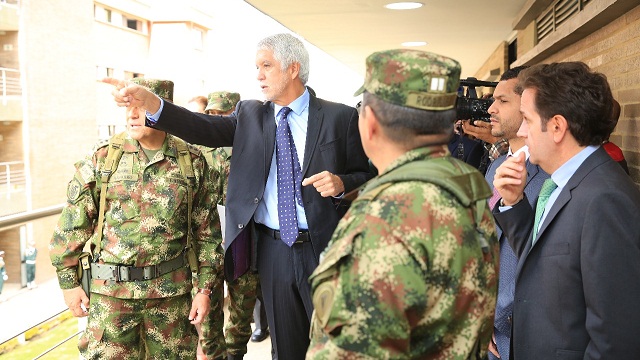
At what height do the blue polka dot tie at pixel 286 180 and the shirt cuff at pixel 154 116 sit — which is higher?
the shirt cuff at pixel 154 116

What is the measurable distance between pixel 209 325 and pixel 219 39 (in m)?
16.8

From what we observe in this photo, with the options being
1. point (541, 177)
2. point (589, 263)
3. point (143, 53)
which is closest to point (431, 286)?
point (589, 263)

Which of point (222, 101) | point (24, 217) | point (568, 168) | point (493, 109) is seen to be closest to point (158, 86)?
point (24, 217)

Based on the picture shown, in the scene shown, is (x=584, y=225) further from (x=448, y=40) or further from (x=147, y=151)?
(x=448, y=40)

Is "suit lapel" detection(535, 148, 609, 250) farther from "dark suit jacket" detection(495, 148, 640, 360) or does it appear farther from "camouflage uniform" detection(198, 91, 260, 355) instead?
"camouflage uniform" detection(198, 91, 260, 355)

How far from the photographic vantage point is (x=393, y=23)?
5.89 meters

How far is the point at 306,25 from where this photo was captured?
586cm

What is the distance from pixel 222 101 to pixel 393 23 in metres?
2.40

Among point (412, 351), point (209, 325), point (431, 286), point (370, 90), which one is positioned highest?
point (370, 90)

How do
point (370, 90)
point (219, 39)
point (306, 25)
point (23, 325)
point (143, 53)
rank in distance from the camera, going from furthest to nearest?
point (219, 39) → point (143, 53) → point (306, 25) → point (23, 325) → point (370, 90)

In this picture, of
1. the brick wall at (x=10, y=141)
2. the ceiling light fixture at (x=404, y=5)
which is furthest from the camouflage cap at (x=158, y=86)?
the brick wall at (x=10, y=141)

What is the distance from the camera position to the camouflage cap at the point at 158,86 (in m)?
2.57

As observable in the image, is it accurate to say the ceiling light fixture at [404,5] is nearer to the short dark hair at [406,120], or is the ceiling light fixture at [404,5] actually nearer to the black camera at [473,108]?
the black camera at [473,108]

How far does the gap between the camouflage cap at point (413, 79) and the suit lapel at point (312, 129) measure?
1224mm
